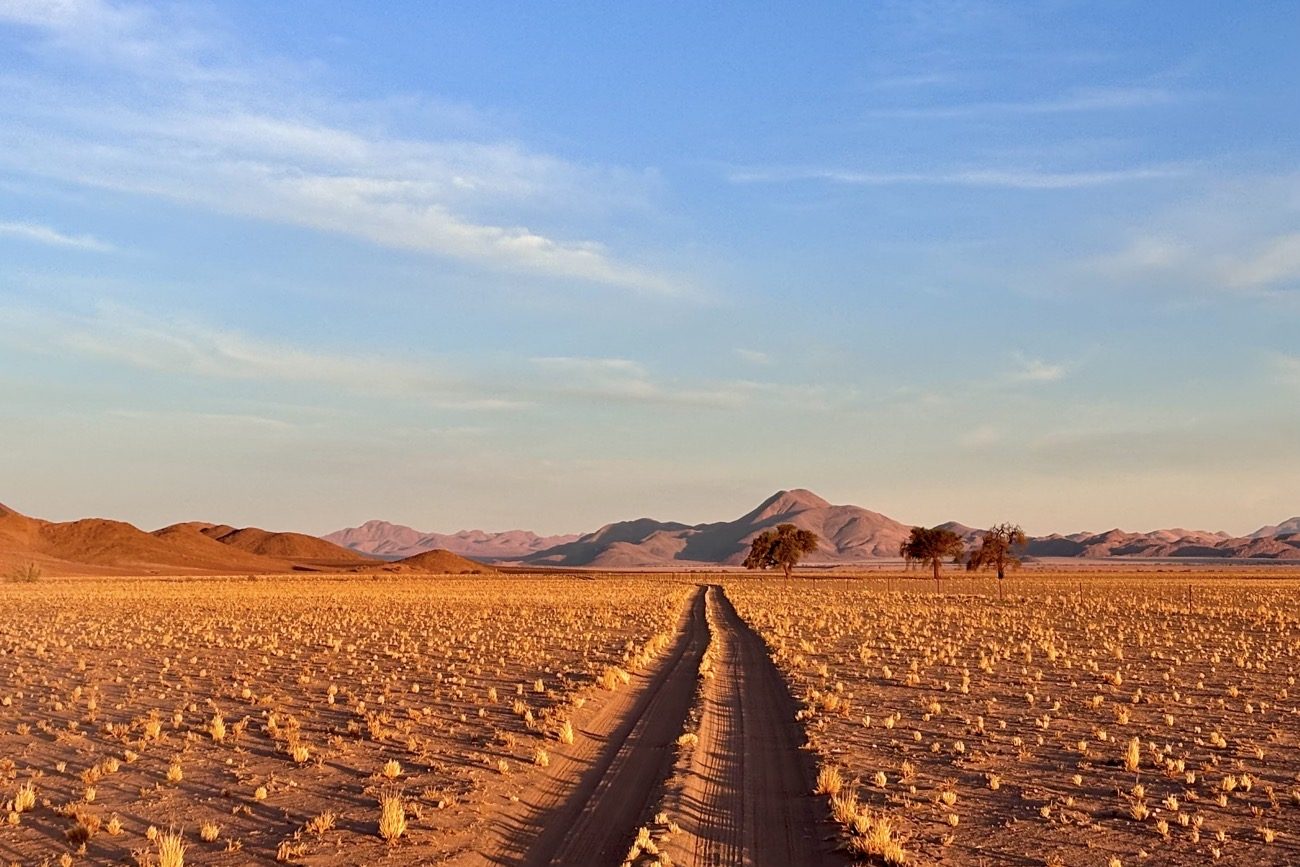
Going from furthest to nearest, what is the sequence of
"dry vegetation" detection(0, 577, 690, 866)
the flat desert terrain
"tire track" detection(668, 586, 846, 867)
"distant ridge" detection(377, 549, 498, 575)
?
"distant ridge" detection(377, 549, 498, 575) < "dry vegetation" detection(0, 577, 690, 866) < the flat desert terrain < "tire track" detection(668, 586, 846, 867)

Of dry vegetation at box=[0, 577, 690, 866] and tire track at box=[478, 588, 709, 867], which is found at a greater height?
tire track at box=[478, 588, 709, 867]

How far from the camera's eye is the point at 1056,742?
53.7 feet

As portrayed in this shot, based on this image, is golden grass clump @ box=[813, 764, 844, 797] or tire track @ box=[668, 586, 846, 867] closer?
tire track @ box=[668, 586, 846, 867]

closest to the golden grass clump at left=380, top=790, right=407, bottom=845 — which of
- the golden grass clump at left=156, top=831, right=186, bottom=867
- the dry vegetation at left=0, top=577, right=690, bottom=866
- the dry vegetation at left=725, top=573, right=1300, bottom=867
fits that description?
the dry vegetation at left=0, top=577, right=690, bottom=866

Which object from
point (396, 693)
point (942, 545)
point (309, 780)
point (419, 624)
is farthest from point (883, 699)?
point (942, 545)

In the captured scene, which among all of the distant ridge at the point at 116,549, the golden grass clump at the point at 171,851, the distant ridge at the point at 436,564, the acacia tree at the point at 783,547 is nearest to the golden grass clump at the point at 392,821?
the golden grass clump at the point at 171,851

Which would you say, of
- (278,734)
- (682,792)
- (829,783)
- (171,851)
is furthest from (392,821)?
(278,734)

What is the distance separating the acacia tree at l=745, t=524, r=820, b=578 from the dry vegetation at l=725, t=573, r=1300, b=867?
98432mm

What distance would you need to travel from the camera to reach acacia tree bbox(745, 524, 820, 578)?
135 metres

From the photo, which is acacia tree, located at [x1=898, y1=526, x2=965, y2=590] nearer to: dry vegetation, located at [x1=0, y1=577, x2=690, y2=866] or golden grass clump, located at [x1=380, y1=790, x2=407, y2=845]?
dry vegetation, located at [x1=0, y1=577, x2=690, y2=866]

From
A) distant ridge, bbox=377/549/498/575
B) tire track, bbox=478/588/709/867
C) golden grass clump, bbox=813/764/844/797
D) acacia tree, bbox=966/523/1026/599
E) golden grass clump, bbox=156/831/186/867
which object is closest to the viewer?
golden grass clump, bbox=156/831/186/867

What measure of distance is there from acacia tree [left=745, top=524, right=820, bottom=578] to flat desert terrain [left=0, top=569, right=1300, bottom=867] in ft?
331

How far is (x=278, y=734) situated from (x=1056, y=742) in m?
11.7

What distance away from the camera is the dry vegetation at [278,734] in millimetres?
11219
